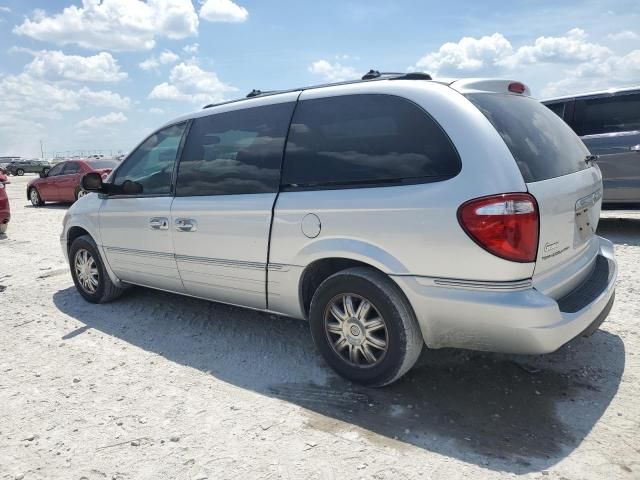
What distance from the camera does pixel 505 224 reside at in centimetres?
256

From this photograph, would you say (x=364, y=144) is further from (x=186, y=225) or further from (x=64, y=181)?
(x=64, y=181)

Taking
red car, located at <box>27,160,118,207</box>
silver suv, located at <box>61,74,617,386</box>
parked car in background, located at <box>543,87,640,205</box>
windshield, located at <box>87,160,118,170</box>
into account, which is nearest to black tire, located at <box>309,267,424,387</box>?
silver suv, located at <box>61,74,617,386</box>

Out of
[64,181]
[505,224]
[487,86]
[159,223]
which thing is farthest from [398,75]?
[64,181]

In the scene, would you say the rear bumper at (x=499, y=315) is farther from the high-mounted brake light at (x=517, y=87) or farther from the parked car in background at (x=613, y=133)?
the parked car in background at (x=613, y=133)

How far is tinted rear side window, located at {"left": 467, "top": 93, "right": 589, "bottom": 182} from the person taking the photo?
2.80 m

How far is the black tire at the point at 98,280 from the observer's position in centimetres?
510

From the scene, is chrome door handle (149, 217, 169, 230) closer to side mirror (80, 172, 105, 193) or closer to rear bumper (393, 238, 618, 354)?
side mirror (80, 172, 105, 193)

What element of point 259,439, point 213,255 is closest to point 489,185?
point 259,439

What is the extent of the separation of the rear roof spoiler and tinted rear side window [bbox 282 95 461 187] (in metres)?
0.34

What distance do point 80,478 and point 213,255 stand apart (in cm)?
176

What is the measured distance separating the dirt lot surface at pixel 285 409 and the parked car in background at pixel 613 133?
3127 mm

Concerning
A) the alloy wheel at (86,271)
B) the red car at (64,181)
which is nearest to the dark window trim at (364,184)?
the alloy wheel at (86,271)

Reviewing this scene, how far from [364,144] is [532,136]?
3.27ft

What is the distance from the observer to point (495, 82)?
10.6 feet
